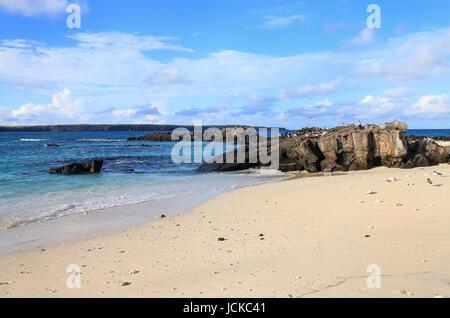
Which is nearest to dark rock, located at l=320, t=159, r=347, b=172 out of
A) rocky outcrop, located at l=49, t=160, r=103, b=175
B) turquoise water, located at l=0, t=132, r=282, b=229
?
turquoise water, located at l=0, t=132, r=282, b=229

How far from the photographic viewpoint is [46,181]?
17766 millimetres

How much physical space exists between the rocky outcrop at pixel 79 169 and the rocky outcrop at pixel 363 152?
11.8m

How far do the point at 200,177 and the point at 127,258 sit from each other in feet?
45.4

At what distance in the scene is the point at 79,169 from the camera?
21.7 metres

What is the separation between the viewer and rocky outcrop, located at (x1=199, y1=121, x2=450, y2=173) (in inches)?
786

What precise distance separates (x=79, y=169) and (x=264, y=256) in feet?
61.1

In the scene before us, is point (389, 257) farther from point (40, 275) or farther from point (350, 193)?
point (350, 193)

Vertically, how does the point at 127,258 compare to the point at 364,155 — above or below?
below

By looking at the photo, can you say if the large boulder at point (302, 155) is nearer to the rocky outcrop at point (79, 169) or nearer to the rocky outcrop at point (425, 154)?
the rocky outcrop at point (425, 154)

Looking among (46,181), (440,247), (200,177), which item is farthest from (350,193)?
(46,181)

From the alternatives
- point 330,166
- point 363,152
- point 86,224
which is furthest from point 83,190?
point 363,152

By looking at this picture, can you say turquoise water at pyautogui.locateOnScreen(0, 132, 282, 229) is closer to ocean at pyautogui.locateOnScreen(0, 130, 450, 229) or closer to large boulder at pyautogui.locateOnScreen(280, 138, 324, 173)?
ocean at pyautogui.locateOnScreen(0, 130, 450, 229)

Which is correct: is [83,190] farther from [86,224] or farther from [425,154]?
[425,154]
